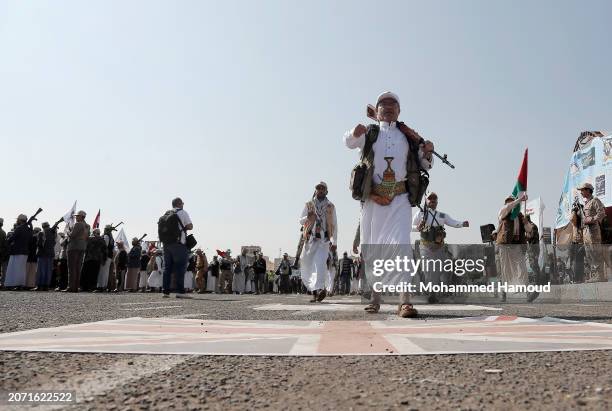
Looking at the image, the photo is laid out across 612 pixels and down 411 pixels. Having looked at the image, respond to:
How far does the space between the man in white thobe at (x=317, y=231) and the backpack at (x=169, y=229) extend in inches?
111

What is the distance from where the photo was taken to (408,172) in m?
5.36

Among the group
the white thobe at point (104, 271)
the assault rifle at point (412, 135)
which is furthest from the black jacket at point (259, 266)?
the assault rifle at point (412, 135)

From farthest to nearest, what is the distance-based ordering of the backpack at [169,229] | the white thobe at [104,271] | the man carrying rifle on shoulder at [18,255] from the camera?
the white thobe at [104,271]
the man carrying rifle on shoulder at [18,255]
the backpack at [169,229]

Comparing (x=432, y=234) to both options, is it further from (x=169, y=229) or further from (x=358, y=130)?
(x=358, y=130)

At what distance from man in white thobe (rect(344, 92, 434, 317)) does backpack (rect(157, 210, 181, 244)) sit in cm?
622

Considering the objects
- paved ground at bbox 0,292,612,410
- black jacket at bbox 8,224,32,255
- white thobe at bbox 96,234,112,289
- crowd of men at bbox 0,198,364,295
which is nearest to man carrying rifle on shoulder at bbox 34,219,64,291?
crowd of men at bbox 0,198,364,295

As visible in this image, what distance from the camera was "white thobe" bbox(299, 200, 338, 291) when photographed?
9297 millimetres

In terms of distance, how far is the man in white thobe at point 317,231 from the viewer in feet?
30.9

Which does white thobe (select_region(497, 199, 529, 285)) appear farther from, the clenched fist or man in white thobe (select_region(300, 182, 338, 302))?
the clenched fist

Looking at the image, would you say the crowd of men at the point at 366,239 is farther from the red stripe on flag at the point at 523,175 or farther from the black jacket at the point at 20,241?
the red stripe on flag at the point at 523,175

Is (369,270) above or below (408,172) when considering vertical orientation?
below

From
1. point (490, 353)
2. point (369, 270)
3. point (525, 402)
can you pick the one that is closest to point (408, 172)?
point (369, 270)

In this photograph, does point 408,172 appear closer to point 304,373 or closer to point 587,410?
point 304,373

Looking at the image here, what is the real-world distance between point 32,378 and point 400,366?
1.14 metres
